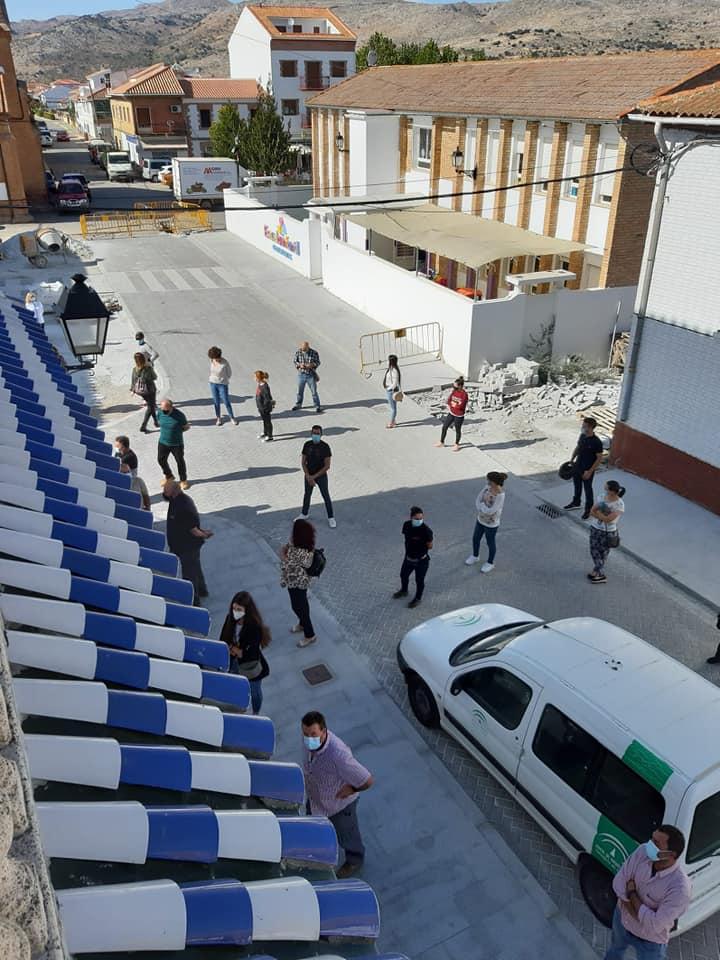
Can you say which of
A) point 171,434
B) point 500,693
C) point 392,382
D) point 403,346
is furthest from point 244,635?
point 403,346

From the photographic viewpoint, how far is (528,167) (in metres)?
20.9

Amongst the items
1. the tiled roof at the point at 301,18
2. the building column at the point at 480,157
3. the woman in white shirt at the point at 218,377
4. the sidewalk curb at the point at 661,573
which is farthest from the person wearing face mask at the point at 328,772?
the tiled roof at the point at 301,18

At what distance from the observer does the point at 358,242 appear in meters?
27.9

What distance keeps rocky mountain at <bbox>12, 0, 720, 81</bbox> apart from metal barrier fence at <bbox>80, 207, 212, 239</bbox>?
8267 cm

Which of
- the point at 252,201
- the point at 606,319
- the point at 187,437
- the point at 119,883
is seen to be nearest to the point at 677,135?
the point at 606,319

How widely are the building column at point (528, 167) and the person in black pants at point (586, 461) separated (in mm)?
12451

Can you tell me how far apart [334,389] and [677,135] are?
8599mm

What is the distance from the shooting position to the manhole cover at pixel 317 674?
8.23m

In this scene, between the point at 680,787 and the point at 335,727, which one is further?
the point at 335,727

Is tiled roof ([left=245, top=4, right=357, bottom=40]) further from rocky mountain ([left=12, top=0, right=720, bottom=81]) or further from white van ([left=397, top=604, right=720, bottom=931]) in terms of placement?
white van ([left=397, top=604, right=720, bottom=931])

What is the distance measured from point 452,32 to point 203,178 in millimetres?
125607

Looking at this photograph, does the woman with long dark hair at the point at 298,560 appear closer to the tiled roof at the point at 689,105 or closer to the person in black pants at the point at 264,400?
the person in black pants at the point at 264,400

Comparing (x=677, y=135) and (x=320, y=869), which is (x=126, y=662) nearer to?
(x=320, y=869)

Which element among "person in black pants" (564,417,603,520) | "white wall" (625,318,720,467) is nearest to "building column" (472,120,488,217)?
"white wall" (625,318,720,467)
